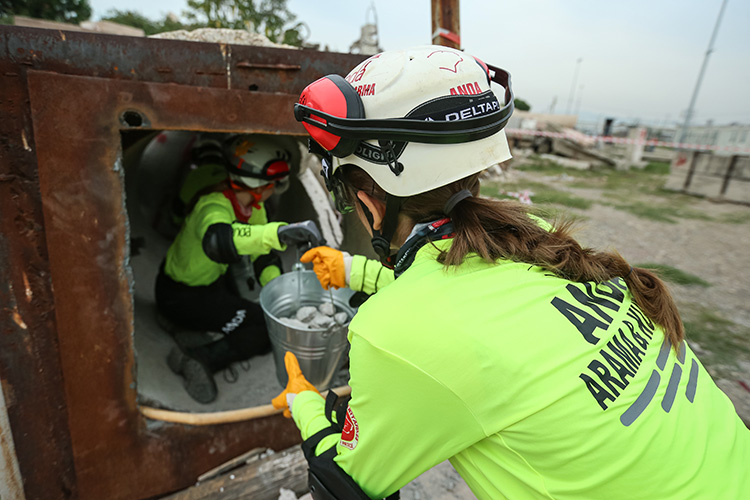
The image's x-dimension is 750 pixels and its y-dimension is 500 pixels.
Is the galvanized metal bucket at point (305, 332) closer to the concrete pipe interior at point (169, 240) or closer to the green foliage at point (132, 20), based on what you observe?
the concrete pipe interior at point (169, 240)

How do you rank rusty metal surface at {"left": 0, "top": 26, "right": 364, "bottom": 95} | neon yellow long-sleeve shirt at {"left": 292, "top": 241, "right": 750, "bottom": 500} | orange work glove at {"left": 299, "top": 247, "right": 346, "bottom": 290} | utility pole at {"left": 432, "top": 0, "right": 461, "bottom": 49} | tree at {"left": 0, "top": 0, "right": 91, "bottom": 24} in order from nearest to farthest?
neon yellow long-sleeve shirt at {"left": 292, "top": 241, "right": 750, "bottom": 500} < rusty metal surface at {"left": 0, "top": 26, "right": 364, "bottom": 95} < orange work glove at {"left": 299, "top": 247, "right": 346, "bottom": 290} < utility pole at {"left": 432, "top": 0, "right": 461, "bottom": 49} < tree at {"left": 0, "top": 0, "right": 91, "bottom": 24}

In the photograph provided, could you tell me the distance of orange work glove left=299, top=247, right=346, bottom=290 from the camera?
2338 mm

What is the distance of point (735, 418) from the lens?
128 cm

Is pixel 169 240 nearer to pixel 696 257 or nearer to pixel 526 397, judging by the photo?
pixel 526 397

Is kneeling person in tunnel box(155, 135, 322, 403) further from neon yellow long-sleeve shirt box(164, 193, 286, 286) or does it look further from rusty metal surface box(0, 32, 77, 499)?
rusty metal surface box(0, 32, 77, 499)

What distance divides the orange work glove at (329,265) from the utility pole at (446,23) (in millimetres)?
1646

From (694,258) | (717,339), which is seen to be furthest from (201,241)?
(694,258)

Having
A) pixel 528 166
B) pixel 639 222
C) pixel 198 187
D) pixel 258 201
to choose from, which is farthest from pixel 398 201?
pixel 528 166

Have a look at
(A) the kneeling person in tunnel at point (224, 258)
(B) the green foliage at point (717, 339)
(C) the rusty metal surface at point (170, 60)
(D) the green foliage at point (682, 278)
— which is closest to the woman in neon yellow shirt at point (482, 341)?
(C) the rusty metal surface at point (170, 60)

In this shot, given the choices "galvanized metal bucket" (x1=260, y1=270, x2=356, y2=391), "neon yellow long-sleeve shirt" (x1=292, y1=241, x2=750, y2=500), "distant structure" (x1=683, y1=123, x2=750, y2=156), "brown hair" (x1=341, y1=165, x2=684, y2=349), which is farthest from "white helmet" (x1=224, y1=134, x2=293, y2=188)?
"distant structure" (x1=683, y1=123, x2=750, y2=156)

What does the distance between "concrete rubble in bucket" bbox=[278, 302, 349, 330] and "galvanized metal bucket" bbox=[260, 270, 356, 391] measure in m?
0.05

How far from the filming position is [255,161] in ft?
9.89

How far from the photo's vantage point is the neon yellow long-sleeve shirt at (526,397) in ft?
3.36

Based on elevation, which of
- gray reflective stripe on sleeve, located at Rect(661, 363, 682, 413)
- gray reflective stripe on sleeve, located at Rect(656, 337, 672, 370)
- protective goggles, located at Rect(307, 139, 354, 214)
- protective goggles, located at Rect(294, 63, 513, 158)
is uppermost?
protective goggles, located at Rect(294, 63, 513, 158)
